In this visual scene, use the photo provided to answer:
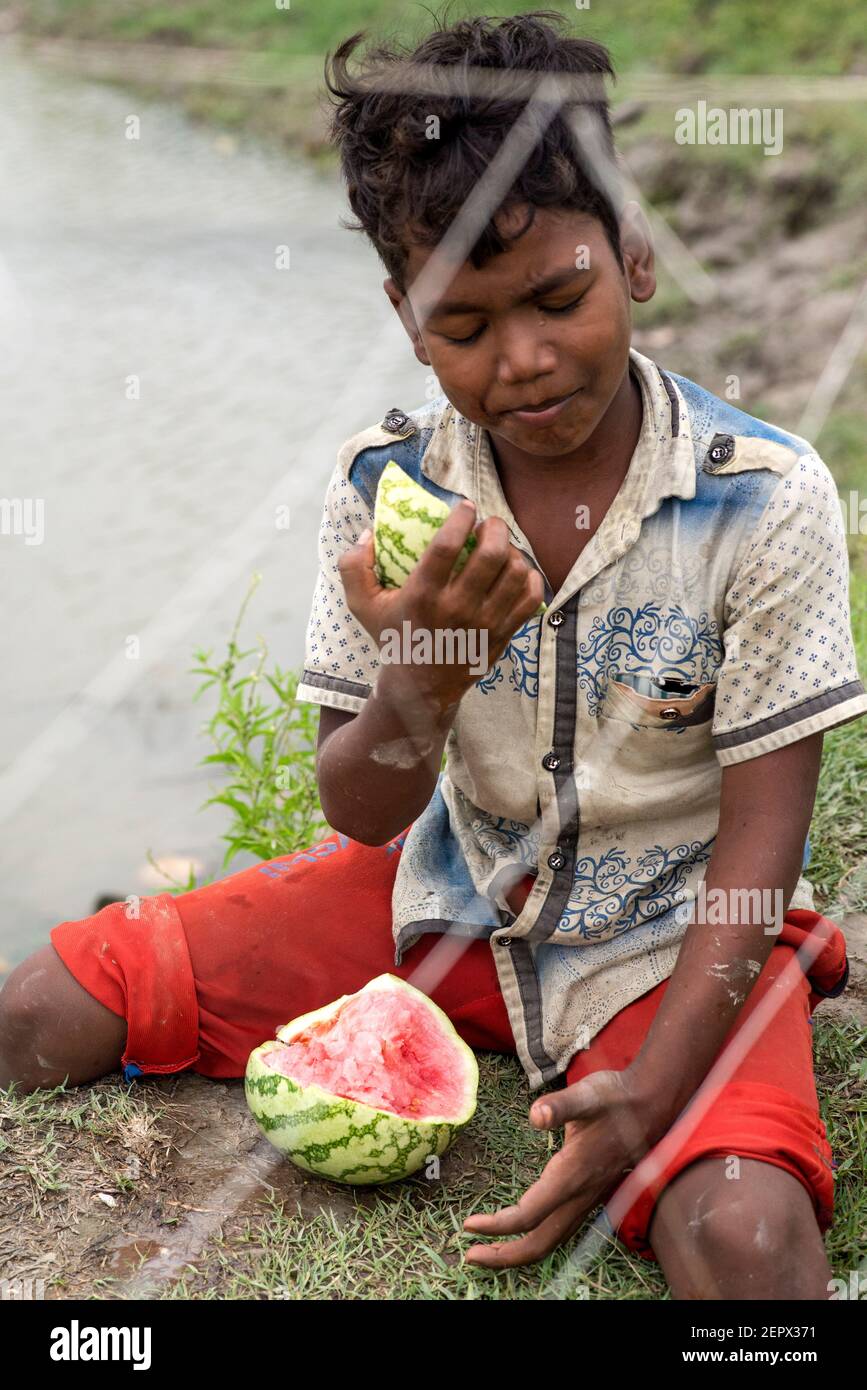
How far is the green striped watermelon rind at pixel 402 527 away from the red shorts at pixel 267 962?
83 centimetres

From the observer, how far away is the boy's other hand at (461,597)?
202 cm

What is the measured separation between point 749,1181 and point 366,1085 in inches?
27.8

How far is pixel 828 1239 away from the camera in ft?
8.05

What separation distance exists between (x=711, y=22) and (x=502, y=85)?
292 inches

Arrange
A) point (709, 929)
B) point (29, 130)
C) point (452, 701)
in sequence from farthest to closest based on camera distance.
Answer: point (29, 130), point (709, 929), point (452, 701)

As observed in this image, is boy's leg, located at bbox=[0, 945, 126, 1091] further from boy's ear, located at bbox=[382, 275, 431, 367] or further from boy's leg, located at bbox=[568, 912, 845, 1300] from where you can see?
boy's ear, located at bbox=[382, 275, 431, 367]

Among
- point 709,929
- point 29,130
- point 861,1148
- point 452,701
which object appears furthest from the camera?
point 29,130

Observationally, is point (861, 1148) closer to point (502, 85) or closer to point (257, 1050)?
point (257, 1050)

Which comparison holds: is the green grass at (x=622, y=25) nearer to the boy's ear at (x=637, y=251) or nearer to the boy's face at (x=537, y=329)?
the boy's ear at (x=637, y=251)

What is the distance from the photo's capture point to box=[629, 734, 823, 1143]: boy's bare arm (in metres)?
2.35

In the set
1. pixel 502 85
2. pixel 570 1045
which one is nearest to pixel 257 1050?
pixel 570 1045

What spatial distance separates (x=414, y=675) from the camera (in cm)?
217

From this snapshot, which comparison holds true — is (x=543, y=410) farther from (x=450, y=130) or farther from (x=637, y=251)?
(x=450, y=130)

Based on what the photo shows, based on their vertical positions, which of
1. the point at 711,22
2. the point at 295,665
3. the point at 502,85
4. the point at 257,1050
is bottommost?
the point at 257,1050
